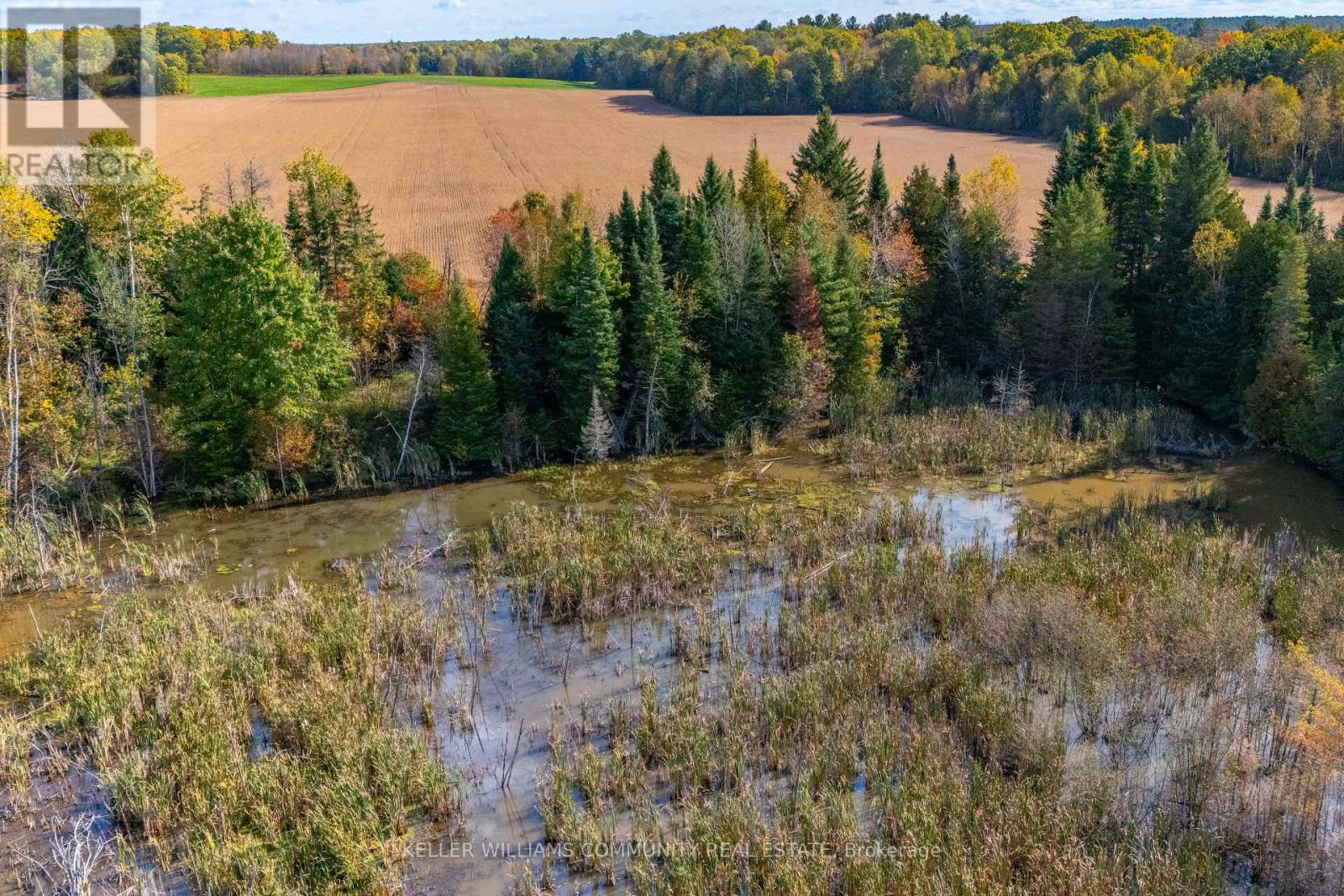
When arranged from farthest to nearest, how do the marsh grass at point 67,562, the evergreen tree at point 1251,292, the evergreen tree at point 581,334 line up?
the evergreen tree at point 1251,292, the evergreen tree at point 581,334, the marsh grass at point 67,562

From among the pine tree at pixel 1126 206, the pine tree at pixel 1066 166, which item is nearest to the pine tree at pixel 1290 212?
the pine tree at pixel 1126 206

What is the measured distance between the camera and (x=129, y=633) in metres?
24.8

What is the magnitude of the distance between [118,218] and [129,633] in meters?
25.0

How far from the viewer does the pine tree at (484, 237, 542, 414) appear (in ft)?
133

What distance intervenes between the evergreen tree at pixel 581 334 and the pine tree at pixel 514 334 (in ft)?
2.99

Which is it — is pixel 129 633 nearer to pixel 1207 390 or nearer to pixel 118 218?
pixel 118 218

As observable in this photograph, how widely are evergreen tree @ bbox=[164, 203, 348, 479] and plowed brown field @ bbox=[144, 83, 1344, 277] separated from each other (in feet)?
69.5

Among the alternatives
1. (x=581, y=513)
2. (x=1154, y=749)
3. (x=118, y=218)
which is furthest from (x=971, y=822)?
(x=118, y=218)

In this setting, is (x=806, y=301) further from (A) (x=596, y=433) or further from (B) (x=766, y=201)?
(A) (x=596, y=433)

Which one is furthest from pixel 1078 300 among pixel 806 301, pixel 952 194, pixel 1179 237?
pixel 806 301

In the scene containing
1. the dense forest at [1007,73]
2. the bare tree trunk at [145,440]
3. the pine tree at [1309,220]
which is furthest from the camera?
the dense forest at [1007,73]

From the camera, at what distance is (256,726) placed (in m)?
22.5

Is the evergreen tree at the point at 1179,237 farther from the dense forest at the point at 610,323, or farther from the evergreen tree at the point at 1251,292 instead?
the evergreen tree at the point at 1251,292

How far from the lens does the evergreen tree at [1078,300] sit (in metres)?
44.1
